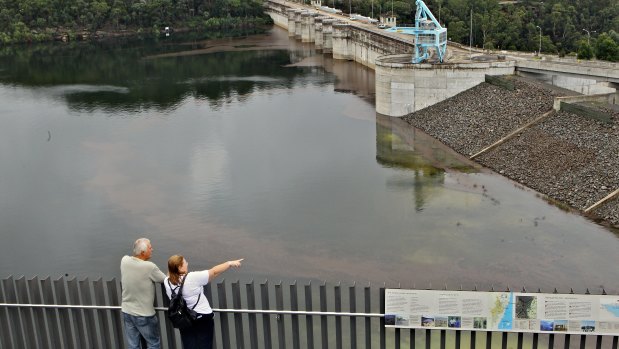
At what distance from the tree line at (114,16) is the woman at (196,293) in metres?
112

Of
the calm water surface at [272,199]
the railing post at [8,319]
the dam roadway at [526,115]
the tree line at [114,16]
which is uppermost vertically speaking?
the tree line at [114,16]

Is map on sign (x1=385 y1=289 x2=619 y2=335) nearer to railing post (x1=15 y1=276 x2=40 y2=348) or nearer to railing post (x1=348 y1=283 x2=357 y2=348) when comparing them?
railing post (x1=348 y1=283 x2=357 y2=348)

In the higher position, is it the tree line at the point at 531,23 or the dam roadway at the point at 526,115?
the tree line at the point at 531,23

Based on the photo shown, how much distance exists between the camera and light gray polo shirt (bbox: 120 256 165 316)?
29.2 ft

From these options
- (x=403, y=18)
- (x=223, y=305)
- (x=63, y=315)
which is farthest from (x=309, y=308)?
(x=403, y=18)

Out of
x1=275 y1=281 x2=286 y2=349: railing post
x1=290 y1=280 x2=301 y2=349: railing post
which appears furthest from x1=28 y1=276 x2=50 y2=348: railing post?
x1=290 y1=280 x2=301 y2=349: railing post

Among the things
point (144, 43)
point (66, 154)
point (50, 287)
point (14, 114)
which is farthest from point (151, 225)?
point (144, 43)

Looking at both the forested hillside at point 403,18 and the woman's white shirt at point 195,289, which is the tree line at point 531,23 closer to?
the forested hillside at point 403,18

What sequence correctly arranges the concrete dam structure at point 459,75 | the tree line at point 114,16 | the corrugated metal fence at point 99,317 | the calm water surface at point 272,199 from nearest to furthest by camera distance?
the corrugated metal fence at point 99,317
the calm water surface at point 272,199
the concrete dam structure at point 459,75
the tree line at point 114,16

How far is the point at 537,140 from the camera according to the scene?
3847 centimetres

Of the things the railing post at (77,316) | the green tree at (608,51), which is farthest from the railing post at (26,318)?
the green tree at (608,51)

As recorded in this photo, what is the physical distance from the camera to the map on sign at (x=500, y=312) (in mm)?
Result: 9039

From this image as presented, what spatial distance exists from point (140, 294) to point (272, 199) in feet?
79.6

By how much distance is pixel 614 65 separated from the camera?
44.4 meters
